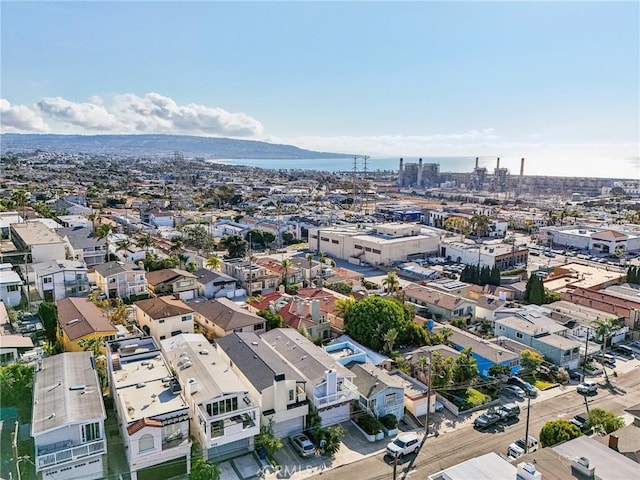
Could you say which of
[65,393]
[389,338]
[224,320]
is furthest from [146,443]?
[389,338]

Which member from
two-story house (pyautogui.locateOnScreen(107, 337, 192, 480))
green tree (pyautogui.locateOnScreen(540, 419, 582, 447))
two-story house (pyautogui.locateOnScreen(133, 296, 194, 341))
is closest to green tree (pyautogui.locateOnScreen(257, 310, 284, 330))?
two-story house (pyautogui.locateOnScreen(133, 296, 194, 341))

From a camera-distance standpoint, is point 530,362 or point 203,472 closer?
point 203,472

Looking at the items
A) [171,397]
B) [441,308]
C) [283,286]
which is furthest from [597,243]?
[171,397]

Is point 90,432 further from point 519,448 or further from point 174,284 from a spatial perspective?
point 174,284

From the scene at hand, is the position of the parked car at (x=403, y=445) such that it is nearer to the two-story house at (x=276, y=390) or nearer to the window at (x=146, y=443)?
the two-story house at (x=276, y=390)

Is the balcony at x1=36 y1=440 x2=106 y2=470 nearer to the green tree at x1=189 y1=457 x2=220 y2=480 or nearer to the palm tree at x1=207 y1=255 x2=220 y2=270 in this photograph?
the green tree at x1=189 y1=457 x2=220 y2=480

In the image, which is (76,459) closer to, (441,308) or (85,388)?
(85,388)
